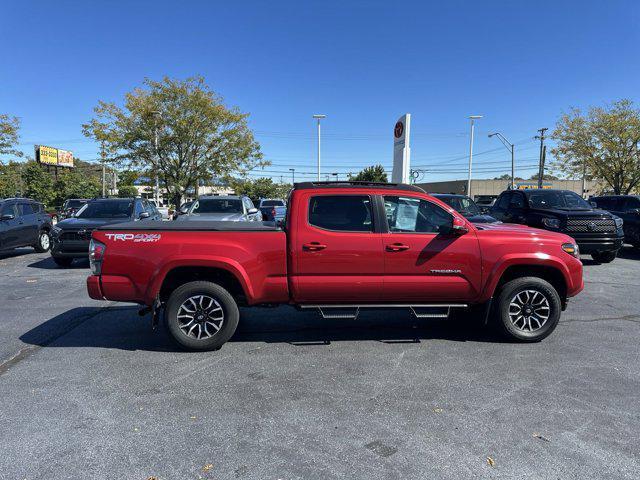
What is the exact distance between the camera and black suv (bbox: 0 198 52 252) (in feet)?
38.4

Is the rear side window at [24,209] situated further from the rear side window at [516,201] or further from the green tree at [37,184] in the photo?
the green tree at [37,184]

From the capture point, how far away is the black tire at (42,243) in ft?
44.4

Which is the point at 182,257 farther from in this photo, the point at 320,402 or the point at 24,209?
the point at 24,209

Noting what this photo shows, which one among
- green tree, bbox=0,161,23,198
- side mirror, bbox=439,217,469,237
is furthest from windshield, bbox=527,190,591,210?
green tree, bbox=0,161,23,198

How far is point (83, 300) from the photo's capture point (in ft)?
24.2

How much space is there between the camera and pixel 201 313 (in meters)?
4.88

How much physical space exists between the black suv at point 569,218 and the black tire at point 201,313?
29.7 feet

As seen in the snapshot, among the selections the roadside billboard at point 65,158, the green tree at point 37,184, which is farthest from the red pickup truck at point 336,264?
the roadside billboard at point 65,158

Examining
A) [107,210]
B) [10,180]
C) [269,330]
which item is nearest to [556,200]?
[269,330]

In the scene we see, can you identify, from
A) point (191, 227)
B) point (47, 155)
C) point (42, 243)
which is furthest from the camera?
point (47, 155)

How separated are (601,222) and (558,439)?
365 inches

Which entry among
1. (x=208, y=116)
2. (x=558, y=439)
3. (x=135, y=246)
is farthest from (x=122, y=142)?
(x=558, y=439)

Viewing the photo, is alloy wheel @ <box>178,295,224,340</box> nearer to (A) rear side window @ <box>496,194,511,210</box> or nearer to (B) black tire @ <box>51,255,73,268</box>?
(B) black tire @ <box>51,255,73,268</box>

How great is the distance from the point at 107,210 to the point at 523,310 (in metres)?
10.5
